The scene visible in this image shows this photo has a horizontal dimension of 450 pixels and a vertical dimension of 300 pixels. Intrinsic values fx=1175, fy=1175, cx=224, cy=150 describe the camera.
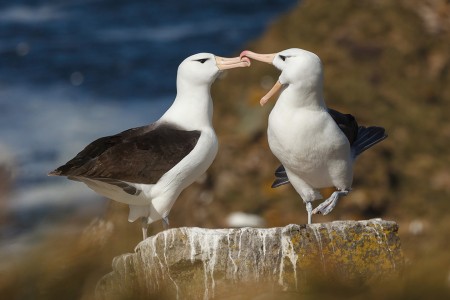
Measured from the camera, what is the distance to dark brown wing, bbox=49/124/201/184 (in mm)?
9195

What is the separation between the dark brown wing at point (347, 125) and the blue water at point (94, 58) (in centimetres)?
1107

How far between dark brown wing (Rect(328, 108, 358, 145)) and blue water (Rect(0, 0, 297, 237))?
11.1 metres

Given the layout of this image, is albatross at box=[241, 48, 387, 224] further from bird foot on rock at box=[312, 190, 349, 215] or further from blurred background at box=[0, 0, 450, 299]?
blurred background at box=[0, 0, 450, 299]

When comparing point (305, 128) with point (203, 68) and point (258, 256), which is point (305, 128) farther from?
point (258, 256)

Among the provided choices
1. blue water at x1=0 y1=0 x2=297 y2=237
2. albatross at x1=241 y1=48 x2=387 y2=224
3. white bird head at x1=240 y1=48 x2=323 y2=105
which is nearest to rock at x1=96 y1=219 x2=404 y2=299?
albatross at x1=241 y1=48 x2=387 y2=224

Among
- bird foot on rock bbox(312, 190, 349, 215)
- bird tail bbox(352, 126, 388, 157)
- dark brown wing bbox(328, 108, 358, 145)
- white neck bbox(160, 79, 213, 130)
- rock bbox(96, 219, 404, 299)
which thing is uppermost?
white neck bbox(160, 79, 213, 130)

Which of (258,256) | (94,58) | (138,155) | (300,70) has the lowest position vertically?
(94,58)

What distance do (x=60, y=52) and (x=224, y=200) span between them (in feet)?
84.2

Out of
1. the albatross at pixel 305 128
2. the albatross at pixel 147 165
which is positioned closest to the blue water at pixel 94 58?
the albatross at pixel 147 165

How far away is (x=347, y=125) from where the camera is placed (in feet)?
33.2

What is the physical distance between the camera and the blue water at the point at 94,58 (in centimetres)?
2889

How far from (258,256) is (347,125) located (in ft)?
8.93

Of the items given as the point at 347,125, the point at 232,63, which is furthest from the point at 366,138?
the point at 232,63

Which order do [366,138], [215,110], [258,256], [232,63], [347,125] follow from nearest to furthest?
[258,256] → [232,63] → [347,125] → [366,138] → [215,110]
